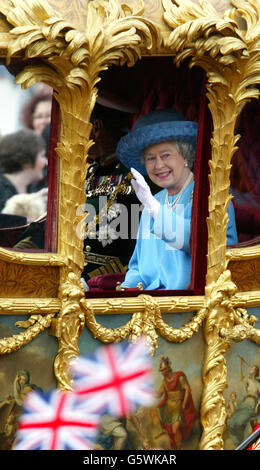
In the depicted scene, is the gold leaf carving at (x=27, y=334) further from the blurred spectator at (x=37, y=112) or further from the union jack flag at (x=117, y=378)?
the blurred spectator at (x=37, y=112)

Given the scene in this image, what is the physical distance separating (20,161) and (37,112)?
0.96 feet

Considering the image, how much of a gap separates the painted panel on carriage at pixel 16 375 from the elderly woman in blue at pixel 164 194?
98 cm

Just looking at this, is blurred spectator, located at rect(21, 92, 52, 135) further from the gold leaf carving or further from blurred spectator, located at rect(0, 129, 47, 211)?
the gold leaf carving

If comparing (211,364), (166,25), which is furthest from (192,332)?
(166,25)

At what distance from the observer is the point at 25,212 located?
605 centimetres

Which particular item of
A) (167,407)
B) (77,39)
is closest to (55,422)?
(167,407)

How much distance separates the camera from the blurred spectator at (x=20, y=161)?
5.97 m

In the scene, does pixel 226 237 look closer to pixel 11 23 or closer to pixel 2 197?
pixel 2 197

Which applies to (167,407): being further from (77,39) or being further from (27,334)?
(77,39)

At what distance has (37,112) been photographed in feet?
19.7

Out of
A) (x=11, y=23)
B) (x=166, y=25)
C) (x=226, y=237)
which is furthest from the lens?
(x=226, y=237)

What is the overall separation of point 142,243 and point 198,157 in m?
0.68

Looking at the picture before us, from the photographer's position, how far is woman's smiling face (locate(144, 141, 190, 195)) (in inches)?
262

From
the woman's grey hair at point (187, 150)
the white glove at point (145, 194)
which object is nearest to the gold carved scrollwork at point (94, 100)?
the woman's grey hair at point (187, 150)
